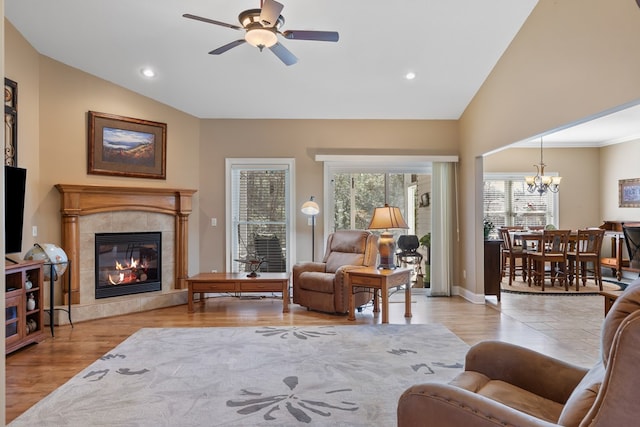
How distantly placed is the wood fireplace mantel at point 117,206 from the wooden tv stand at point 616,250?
756cm

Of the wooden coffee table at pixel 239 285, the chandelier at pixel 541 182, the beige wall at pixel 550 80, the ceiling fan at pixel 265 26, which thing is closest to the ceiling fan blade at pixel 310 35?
the ceiling fan at pixel 265 26

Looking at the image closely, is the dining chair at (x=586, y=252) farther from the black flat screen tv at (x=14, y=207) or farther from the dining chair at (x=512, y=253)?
the black flat screen tv at (x=14, y=207)

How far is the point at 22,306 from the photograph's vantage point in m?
3.75

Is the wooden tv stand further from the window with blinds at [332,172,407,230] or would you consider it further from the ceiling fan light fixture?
the ceiling fan light fixture

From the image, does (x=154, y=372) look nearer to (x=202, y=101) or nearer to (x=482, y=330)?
(x=482, y=330)

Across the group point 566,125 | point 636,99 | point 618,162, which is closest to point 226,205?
point 566,125

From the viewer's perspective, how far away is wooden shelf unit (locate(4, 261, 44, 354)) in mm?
3615

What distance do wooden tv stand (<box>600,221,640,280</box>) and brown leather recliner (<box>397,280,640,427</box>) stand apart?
668cm

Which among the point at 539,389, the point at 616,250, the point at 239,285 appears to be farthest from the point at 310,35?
the point at 616,250

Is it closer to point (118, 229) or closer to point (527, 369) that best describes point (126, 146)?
point (118, 229)

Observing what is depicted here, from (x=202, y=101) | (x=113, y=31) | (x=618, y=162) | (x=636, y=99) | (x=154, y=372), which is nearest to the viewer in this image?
(x=636, y=99)

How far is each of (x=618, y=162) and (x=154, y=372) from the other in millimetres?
9172

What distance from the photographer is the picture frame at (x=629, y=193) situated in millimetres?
7578

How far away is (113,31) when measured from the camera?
4.24 m
